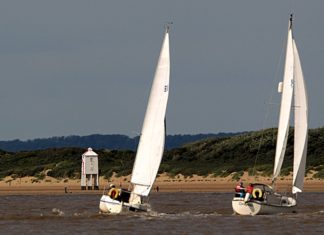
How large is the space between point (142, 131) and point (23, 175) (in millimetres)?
36567

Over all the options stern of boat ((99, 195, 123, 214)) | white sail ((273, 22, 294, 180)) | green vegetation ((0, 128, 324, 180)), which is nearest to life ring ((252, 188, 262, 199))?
white sail ((273, 22, 294, 180))

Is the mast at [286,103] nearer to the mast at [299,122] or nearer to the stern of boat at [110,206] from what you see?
the mast at [299,122]

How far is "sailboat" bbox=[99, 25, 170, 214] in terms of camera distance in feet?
165

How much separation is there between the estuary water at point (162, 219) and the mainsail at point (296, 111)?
2.30m

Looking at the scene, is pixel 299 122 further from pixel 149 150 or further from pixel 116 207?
pixel 116 207

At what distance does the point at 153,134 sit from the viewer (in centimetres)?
5091

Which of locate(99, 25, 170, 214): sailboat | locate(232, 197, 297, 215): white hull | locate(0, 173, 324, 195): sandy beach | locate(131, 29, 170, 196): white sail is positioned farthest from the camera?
locate(0, 173, 324, 195): sandy beach

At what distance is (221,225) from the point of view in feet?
152

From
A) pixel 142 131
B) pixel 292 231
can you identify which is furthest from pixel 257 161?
pixel 292 231

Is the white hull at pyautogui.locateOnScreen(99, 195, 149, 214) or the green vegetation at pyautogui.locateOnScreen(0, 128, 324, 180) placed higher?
the green vegetation at pyautogui.locateOnScreen(0, 128, 324, 180)

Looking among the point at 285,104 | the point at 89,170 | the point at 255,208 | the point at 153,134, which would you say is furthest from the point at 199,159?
the point at 255,208

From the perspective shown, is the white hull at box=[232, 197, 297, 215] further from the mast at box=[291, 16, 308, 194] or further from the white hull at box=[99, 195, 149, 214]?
the white hull at box=[99, 195, 149, 214]

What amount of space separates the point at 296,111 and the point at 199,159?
131 ft

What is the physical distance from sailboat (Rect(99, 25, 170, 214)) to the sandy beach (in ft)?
59.9
